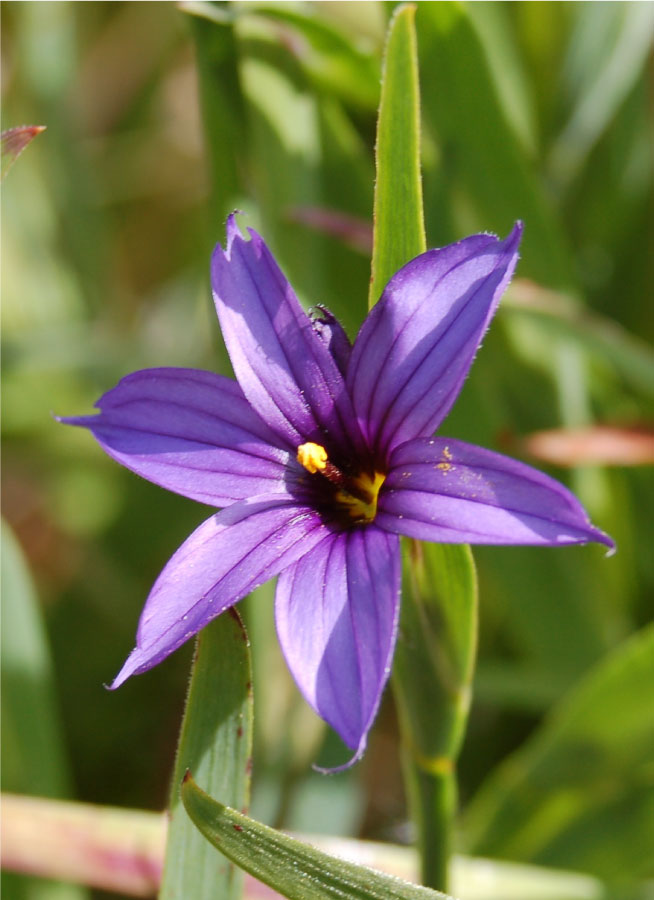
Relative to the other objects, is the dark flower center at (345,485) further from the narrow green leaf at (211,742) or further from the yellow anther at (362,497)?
the narrow green leaf at (211,742)

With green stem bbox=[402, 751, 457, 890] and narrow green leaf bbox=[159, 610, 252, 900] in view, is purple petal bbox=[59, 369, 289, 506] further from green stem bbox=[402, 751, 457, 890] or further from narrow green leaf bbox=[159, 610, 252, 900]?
green stem bbox=[402, 751, 457, 890]

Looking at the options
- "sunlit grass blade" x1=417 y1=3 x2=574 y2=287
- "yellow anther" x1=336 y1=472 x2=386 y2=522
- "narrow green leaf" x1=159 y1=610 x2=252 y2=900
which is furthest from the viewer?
"sunlit grass blade" x1=417 y1=3 x2=574 y2=287

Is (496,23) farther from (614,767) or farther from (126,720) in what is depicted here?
(126,720)

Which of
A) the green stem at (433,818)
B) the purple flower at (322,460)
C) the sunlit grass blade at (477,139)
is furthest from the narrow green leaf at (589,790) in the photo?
the sunlit grass blade at (477,139)

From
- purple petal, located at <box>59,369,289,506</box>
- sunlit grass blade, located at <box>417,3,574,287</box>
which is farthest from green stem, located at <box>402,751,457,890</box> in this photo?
sunlit grass blade, located at <box>417,3,574,287</box>

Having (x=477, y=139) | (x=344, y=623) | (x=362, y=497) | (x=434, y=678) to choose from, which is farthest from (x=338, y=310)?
(x=344, y=623)

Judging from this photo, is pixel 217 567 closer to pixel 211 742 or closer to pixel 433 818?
pixel 211 742
